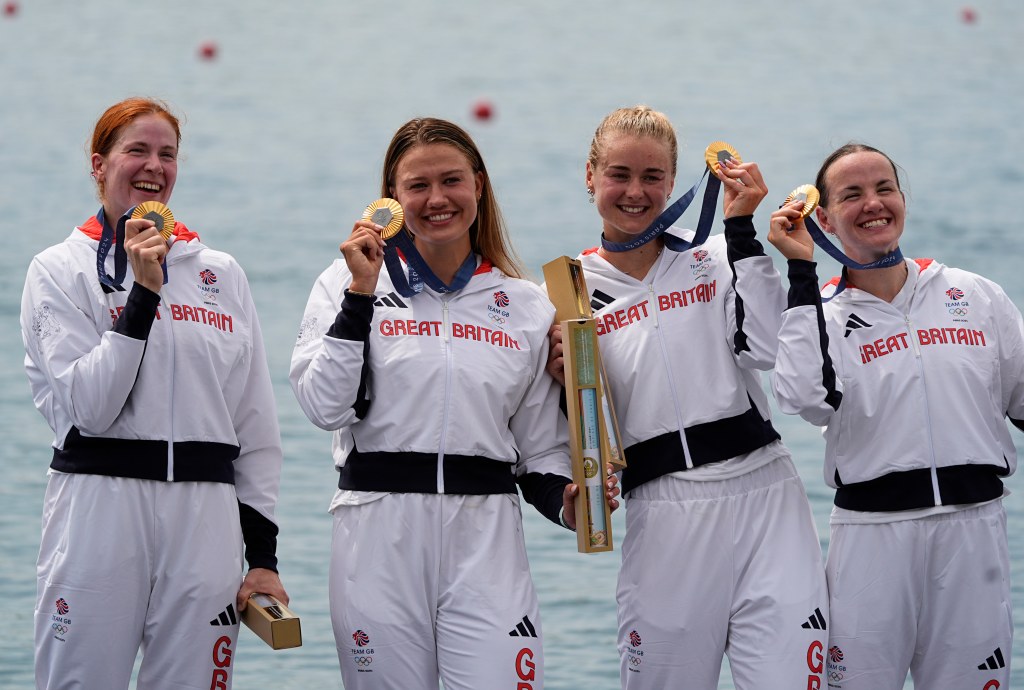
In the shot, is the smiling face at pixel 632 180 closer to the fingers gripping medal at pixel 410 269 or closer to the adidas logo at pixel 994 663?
the fingers gripping medal at pixel 410 269

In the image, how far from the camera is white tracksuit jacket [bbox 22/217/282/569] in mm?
3814

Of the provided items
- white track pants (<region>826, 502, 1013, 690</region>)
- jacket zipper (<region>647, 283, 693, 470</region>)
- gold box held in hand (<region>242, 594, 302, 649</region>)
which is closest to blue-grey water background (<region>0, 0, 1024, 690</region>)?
white track pants (<region>826, 502, 1013, 690</region>)

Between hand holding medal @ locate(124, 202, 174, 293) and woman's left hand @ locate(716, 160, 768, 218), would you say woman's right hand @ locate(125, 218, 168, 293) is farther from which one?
woman's left hand @ locate(716, 160, 768, 218)

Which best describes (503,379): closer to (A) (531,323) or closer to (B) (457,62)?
(A) (531,323)

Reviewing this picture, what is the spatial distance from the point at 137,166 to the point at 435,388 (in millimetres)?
944

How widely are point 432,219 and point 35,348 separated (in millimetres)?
1024

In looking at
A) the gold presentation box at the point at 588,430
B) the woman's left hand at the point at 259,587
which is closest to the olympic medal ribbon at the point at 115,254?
the woman's left hand at the point at 259,587

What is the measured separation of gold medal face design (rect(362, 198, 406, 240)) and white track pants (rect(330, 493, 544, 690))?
638mm

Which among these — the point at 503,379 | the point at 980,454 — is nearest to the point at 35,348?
the point at 503,379

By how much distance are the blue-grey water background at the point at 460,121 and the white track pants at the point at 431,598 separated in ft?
10.2

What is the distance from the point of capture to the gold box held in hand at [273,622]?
3.79 m

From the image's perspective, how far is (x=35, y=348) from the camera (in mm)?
3971

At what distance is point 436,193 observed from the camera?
4074 mm

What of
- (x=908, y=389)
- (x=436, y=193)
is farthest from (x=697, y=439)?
(x=436, y=193)
